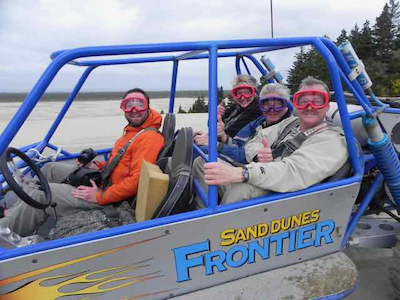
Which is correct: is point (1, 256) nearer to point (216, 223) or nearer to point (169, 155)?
point (216, 223)

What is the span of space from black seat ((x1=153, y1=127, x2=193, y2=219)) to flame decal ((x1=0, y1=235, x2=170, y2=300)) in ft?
0.81

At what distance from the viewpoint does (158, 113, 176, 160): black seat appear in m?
2.27

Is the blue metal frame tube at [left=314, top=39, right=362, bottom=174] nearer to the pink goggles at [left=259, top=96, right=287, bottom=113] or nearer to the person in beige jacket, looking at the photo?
the person in beige jacket

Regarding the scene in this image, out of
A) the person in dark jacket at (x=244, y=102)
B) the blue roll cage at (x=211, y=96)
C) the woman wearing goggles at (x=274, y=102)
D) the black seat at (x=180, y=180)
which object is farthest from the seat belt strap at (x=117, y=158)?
the person in dark jacket at (x=244, y=102)

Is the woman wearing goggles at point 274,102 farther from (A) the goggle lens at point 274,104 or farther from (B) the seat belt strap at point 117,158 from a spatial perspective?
(B) the seat belt strap at point 117,158

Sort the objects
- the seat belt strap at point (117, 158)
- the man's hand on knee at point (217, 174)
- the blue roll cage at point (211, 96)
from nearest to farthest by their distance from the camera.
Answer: the blue roll cage at point (211, 96) < the man's hand on knee at point (217, 174) < the seat belt strap at point (117, 158)

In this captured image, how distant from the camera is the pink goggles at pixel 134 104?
233 centimetres

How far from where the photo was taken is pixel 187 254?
1612 millimetres

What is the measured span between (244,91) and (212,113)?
1732 mm

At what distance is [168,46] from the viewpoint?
4.96ft

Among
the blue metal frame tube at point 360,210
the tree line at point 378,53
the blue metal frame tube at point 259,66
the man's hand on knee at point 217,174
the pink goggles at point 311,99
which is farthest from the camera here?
the tree line at point 378,53

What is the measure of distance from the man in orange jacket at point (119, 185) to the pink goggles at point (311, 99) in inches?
36.8

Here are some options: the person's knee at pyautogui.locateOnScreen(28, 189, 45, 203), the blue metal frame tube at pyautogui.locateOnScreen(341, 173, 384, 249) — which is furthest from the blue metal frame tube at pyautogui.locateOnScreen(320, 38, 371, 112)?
the person's knee at pyautogui.locateOnScreen(28, 189, 45, 203)

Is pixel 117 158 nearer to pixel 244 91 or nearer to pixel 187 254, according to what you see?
pixel 187 254
